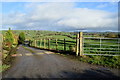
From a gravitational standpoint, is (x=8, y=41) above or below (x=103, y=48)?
above

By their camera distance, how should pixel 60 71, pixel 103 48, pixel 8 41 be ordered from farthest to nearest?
pixel 8 41, pixel 103 48, pixel 60 71

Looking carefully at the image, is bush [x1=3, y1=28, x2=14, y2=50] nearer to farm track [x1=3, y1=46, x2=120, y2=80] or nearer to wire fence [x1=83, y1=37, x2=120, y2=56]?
wire fence [x1=83, y1=37, x2=120, y2=56]

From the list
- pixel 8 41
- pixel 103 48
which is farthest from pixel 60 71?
pixel 8 41

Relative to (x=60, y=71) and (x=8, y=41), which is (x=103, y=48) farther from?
(x=8, y=41)

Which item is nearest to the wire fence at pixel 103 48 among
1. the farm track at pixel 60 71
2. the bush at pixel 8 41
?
the farm track at pixel 60 71

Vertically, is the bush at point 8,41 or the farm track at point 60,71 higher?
the bush at point 8,41

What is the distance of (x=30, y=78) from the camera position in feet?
17.1

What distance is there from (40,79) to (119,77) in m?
3.00

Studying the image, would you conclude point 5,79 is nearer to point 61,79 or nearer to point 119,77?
point 61,79

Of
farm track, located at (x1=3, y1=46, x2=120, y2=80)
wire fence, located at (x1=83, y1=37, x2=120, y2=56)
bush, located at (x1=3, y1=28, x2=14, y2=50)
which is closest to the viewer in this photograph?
farm track, located at (x1=3, y1=46, x2=120, y2=80)

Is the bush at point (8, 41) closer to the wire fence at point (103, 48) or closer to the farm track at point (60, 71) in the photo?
the wire fence at point (103, 48)

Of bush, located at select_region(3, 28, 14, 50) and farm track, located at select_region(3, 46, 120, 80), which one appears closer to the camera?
farm track, located at select_region(3, 46, 120, 80)

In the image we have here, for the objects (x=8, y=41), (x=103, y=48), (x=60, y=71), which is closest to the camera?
(x=60, y=71)

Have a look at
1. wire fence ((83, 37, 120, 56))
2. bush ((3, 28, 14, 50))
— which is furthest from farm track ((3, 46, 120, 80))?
bush ((3, 28, 14, 50))
